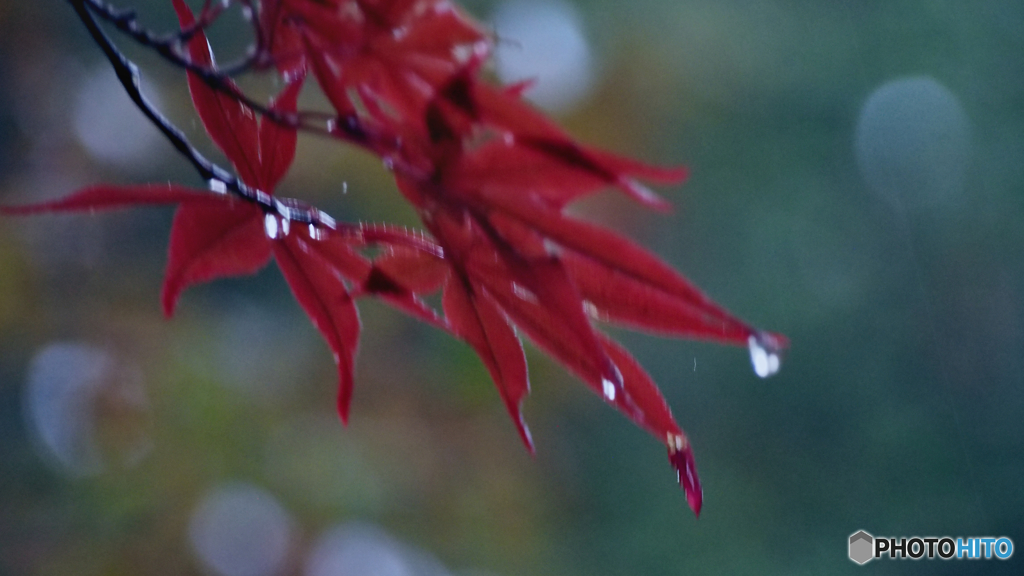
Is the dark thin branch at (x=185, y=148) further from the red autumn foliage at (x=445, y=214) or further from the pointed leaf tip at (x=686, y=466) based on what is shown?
the pointed leaf tip at (x=686, y=466)

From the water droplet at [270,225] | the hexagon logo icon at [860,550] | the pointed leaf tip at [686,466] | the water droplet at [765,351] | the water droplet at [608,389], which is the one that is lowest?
the hexagon logo icon at [860,550]

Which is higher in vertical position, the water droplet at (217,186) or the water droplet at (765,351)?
the water droplet at (217,186)

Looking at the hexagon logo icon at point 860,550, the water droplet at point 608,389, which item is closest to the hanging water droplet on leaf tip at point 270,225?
the water droplet at point 608,389

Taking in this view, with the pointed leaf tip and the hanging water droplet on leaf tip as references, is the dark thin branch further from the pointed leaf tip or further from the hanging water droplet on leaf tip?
the pointed leaf tip

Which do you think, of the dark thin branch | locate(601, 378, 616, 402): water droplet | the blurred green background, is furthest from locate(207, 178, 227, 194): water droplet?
the blurred green background

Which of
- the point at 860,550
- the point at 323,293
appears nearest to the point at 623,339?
the point at 860,550

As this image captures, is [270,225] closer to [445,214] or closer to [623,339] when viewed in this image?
[445,214]

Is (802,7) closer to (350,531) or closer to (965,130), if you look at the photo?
(965,130)
